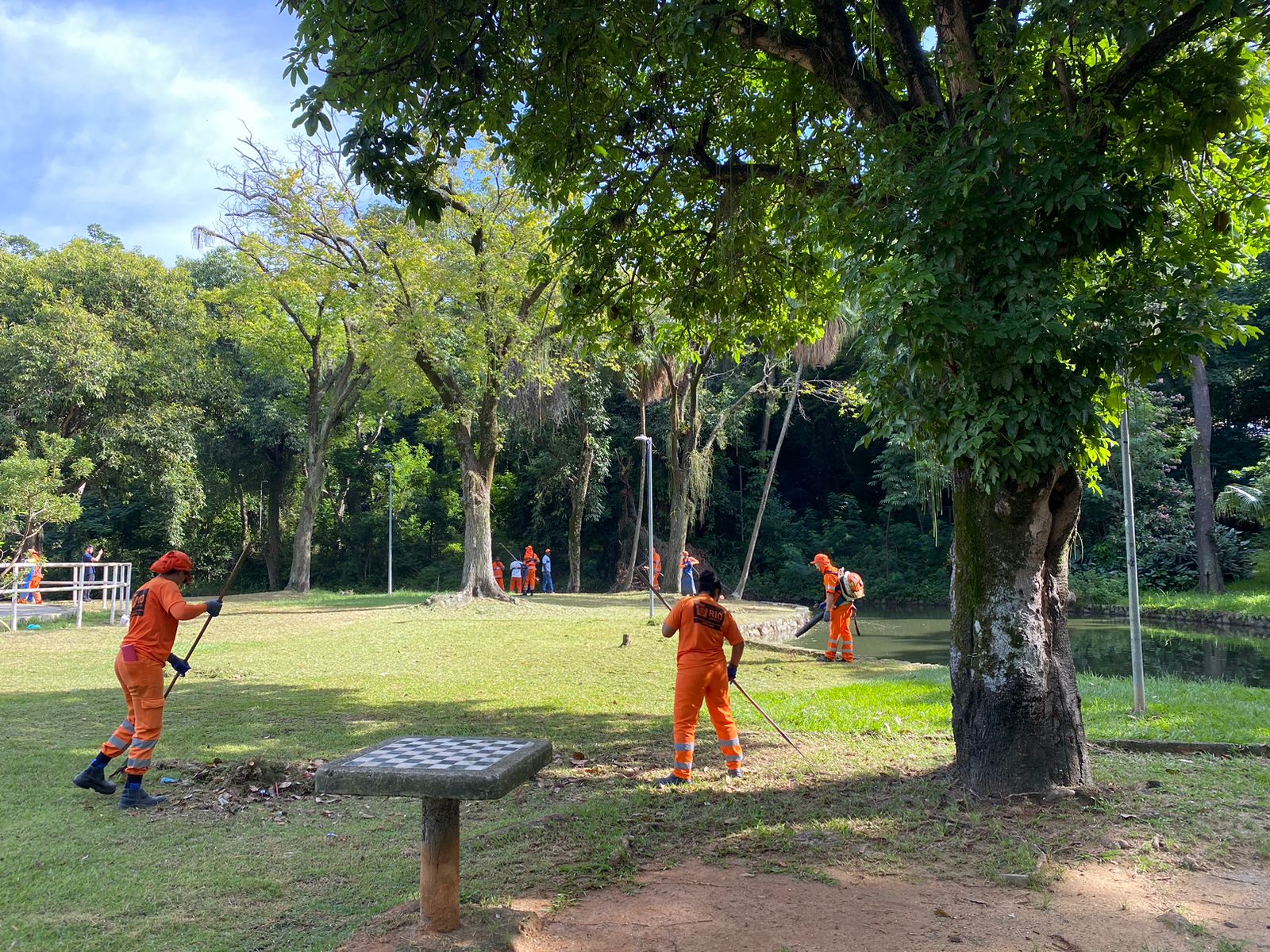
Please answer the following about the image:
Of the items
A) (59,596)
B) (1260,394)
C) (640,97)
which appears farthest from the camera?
(1260,394)

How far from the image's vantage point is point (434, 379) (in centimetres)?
2086

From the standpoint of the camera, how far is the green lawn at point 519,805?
4.41 meters

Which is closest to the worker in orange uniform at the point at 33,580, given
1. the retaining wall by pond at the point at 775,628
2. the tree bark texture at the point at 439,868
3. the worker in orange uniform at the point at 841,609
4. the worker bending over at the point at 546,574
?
the retaining wall by pond at the point at 775,628

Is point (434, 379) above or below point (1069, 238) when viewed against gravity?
above

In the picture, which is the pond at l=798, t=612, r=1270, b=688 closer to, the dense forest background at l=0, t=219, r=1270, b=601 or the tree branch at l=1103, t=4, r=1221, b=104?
the dense forest background at l=0, t=219, r=1270, b=601

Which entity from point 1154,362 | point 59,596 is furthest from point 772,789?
point 59,596

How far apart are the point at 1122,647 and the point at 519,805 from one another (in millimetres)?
17443

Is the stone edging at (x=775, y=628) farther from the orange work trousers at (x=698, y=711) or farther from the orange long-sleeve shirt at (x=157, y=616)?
the orange long-sleeve shirt at (x=157, y=616)

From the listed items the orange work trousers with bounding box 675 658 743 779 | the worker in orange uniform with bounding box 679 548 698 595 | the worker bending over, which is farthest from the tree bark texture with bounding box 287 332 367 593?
the orange work trousers with bounding box 675 658 743 779

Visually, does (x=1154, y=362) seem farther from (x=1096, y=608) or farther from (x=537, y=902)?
(x=1096, y=608)

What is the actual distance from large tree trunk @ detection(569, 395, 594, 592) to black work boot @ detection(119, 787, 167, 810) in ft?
93.5

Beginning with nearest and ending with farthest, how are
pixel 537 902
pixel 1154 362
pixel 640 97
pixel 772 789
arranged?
pixel 537 902
pixel 1154 362
pixel 772 789
pixel 640 97

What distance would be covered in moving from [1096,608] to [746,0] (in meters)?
28.3

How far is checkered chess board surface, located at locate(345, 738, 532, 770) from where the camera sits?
12.1 ft
